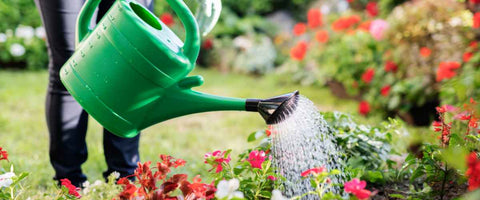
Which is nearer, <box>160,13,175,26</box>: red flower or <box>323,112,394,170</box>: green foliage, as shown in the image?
<box>323,112,394,170</box>: green foliage

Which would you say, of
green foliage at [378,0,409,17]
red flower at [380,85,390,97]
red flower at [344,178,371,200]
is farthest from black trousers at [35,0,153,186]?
green foliage at [378,0,409,17]

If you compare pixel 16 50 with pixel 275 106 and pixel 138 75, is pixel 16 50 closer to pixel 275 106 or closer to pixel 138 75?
pixel 138 75

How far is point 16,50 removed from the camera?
4.50 meters

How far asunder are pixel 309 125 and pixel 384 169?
528 millimetres

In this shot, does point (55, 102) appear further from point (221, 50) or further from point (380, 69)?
point (221, 50)

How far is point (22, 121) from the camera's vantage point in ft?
9.17

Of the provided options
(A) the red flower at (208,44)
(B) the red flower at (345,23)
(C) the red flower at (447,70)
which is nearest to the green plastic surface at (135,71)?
(C) the red flower at (447,70)

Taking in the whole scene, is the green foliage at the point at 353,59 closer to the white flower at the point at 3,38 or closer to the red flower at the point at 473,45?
the red flower at the point at 473,45

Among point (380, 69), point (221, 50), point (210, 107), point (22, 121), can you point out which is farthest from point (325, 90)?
point (210, 107)

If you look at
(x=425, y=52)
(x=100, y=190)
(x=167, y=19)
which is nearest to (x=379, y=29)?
(x=425, y=52)

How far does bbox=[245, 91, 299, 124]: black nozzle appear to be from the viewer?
1.05 meters

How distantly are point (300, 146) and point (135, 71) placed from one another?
460 mm

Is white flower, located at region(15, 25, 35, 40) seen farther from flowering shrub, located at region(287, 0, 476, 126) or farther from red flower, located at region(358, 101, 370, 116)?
red flower, located at region(358, 101, 370, 116)

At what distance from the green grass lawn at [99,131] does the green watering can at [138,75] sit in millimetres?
520
